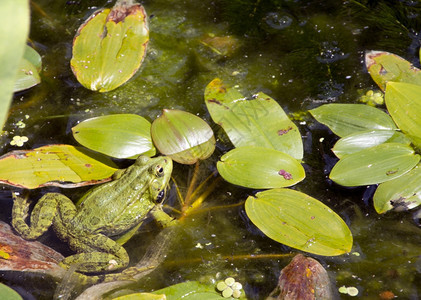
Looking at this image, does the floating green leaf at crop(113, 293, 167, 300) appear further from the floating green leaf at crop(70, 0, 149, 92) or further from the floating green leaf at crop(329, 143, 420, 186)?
the floating green leaf at crop(70, 0, 149, 92)

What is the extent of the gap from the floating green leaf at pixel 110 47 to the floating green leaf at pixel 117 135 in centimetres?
33

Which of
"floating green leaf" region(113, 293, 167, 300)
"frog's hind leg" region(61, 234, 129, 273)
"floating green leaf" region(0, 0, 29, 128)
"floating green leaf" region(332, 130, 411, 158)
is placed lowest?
"frog's hind leg" region(61, 234, 129, 273)

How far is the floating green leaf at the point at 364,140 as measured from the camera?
2254 millimetres

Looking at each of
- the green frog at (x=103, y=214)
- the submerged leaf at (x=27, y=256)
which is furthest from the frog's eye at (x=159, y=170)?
the submerged leaf at (x=27, y=256)

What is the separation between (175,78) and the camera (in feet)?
9.71

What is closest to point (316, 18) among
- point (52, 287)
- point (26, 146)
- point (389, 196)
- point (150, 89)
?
point (150, 89)

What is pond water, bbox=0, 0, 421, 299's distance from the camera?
2064mm

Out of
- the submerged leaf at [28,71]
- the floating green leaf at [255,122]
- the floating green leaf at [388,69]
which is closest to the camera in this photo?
the floating green leaf at [255,122]

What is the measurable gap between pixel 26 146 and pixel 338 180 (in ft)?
6.30

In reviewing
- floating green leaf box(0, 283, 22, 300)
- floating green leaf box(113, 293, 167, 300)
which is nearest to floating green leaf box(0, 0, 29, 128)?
floating green leaf box(0, 283, 22, 300)

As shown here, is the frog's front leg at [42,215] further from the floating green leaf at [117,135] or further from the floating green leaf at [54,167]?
the floating green leaf at [117,135]

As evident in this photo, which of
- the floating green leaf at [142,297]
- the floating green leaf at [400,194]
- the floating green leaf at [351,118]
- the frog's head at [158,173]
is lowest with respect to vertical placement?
the floating green leaf at [142,297]

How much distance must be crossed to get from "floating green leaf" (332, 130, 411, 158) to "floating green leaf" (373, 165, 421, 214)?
0.24 m

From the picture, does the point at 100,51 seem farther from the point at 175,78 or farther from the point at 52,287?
the point at 52,287
